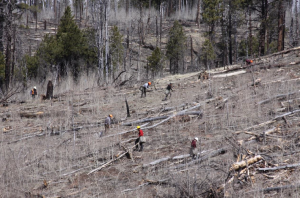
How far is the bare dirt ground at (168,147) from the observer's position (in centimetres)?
674

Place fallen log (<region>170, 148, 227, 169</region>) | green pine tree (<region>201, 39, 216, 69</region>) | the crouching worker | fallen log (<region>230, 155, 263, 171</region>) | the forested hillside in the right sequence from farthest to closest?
green pine tree (<region>201, 39, 216, 69</region>) < the crouching worker < fallen log (<region>170, 148, 227, 169</region>) < the forested hillside < fallen log (<region>230, 155, 263, 171</region>)

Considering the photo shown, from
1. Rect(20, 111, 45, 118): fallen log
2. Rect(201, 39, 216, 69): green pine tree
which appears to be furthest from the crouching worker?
Rect(201, 39, 216, 69): green pine tree

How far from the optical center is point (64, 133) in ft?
36.5

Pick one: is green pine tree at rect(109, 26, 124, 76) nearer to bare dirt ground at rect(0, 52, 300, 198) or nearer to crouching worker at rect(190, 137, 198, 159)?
bare dirt ground at rect(0, 52, 300, 198)

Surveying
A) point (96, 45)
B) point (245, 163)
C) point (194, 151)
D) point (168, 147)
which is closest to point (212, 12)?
point (96, 45)

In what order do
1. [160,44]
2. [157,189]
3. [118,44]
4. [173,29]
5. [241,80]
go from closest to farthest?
[157,189]
[241,80]
[118,44]
[173,29]
[160,44]

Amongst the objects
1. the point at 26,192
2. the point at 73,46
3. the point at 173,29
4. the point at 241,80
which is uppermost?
the point at 173,29

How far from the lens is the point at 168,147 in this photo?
8.98m

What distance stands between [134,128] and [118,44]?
19.7 meters

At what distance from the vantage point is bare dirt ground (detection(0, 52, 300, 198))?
6742 mm

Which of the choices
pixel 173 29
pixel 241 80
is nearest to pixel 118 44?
pixel 173 29

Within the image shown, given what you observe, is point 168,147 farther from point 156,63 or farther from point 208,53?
point 208,53

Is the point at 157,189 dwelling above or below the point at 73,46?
below

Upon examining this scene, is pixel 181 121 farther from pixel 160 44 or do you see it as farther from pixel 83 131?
pixel 160 44
